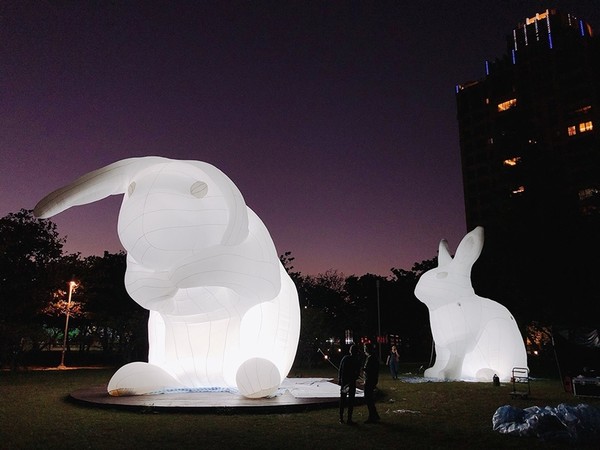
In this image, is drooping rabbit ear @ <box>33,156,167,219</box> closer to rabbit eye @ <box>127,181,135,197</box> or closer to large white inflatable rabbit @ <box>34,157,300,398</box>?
large white inflatable rabbit @ <box>34,157,300,398</box>

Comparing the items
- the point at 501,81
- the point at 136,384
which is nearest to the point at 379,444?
the point at 136,384

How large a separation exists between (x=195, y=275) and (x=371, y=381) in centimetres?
379

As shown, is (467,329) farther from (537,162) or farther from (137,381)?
(537,162)

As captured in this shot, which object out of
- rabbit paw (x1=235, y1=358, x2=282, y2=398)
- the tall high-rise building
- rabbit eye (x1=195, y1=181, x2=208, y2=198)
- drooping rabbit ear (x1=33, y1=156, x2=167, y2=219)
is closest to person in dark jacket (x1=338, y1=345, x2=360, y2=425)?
rabbit paw (x1=235, y1=358, x2=282, y2=398)

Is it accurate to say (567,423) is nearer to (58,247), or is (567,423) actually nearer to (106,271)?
(58,247)

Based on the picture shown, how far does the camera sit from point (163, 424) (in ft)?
27.5

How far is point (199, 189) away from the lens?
10.4 meters

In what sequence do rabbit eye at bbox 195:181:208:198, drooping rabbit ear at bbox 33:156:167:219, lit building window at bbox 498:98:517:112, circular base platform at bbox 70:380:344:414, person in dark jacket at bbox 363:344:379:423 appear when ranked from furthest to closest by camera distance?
lit building window at bbox 498:98:517:112 < drooping rabbit ear at bbox 33:156:167:219 < rabbit eye at bbox 195:181:208:198 < circular base platform at bbox 70:380:344:414 < person in dark jacket at bbox 363:344:379:423

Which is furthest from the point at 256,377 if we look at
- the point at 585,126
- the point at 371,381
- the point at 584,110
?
the point at 584,110

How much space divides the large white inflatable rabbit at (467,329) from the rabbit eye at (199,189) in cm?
966

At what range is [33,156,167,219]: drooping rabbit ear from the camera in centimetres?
1055

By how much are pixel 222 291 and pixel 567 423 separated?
21.6 feet

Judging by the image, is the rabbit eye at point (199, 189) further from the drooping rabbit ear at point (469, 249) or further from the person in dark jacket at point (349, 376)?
the drooping rabbit ear at point (469, 249)

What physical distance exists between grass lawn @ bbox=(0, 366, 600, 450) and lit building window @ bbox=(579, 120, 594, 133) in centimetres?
5782
